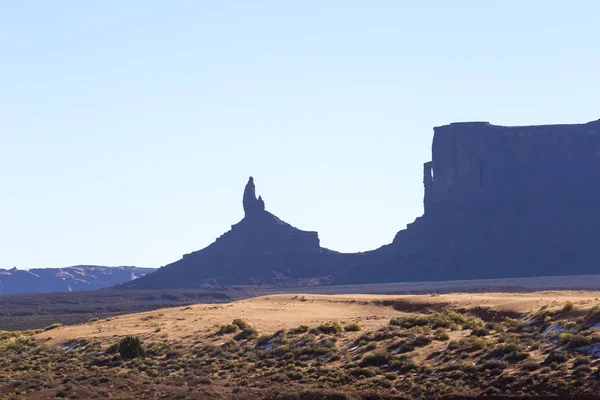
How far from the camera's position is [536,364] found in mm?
39250

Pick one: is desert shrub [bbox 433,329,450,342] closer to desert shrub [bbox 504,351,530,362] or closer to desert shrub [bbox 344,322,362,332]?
desert shrub [bbox 504,351,530,362]

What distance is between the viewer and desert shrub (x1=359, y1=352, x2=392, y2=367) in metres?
44.3

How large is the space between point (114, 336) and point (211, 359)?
37.4 ft

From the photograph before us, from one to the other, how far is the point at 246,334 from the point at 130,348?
238 inches

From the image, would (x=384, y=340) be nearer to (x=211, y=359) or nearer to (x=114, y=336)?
(x=211, y=359)

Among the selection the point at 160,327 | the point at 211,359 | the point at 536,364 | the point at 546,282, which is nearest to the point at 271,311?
the point at 160,327

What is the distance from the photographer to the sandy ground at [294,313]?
57938mm

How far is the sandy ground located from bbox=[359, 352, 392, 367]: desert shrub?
31.1 feet

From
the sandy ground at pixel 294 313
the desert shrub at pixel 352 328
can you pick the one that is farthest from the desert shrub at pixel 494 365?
the desert shrub at pixel 352 328

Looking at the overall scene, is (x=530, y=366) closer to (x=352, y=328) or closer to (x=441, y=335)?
(x=441, y=335)

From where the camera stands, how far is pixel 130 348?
171ft

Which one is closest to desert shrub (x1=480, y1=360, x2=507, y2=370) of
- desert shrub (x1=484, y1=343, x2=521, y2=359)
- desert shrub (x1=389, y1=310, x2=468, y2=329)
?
desert shrub (x1=484, y1=343, x2=521, y2=359)

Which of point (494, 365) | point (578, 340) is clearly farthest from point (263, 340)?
point (578, 340)

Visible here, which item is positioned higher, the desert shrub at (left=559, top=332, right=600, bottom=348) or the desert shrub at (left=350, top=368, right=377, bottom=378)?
the desert shrub at (left=559, top=332, right=600, bottom=348)
